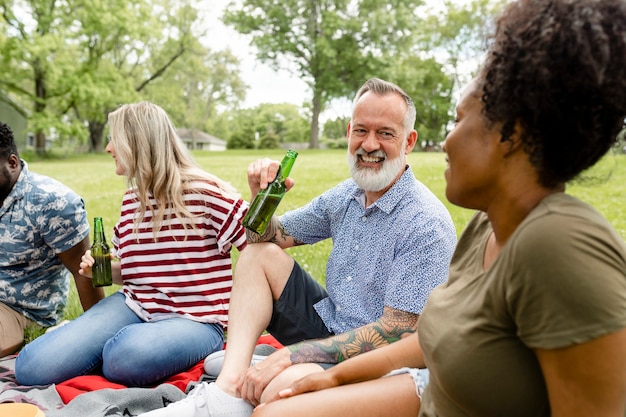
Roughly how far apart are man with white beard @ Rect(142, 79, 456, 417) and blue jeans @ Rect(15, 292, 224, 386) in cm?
23

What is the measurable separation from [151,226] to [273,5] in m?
35.7

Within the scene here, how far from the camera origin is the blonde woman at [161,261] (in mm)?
3264

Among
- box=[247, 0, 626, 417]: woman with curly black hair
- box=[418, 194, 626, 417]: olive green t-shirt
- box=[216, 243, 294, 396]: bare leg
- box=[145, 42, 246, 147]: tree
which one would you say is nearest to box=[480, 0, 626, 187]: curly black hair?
box=[247, 0, 626, 417]: woman with curly black hair

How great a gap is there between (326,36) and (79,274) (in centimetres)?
3458

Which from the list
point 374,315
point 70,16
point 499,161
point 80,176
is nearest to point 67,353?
point 374,315

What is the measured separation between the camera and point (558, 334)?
1178mm

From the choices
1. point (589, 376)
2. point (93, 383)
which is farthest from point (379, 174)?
point (93, 383)

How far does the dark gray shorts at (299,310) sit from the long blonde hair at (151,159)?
A: 30.1 inches

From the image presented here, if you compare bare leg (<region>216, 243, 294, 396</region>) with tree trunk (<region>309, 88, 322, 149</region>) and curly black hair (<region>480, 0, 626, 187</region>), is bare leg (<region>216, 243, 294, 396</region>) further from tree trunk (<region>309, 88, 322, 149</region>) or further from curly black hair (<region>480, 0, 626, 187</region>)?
tree trunk (<region>309, 88, 322, 149</region>)

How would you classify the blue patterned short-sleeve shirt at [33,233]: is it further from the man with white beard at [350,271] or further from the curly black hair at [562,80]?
the curly black hair at [562,80]

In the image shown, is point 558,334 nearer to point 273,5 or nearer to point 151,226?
point 151,226

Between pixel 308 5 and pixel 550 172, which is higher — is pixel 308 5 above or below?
above

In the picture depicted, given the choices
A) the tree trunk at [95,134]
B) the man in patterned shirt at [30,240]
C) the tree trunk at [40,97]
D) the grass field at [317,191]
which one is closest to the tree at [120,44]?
the tree trunk at [95,134]

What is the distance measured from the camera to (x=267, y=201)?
2945 millimetres
